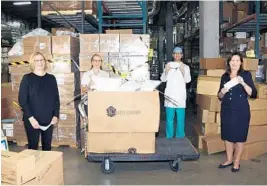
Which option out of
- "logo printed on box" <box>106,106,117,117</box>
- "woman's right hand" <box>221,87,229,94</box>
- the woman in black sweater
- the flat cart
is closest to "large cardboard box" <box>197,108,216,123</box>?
the flat cart

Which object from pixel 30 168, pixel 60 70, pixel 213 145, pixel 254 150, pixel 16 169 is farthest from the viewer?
pixel 60 70

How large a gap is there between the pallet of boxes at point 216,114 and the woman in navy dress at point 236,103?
776 millimetres

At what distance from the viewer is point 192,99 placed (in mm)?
11305

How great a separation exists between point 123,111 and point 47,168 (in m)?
1.46

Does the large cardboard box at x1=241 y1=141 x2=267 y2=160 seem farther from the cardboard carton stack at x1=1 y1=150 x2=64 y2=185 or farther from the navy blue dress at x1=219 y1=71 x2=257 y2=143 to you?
the cardboard carton stack at x1=1 y1=150 x2=64 y2=185

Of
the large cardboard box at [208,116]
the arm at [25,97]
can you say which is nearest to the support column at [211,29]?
the large cardboard box at [208,116]

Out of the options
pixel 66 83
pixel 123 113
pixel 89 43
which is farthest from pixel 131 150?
pixel 89 43

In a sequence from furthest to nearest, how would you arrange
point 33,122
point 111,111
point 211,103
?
point 211,103 → point 111,111 → point 33,122

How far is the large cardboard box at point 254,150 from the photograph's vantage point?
17.2 ft

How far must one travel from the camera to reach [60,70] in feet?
19.9

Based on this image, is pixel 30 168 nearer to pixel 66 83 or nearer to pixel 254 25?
pixel 66 83

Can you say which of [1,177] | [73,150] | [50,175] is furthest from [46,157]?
[73,150]

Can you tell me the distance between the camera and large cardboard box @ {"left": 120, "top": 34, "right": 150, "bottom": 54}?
5.99m

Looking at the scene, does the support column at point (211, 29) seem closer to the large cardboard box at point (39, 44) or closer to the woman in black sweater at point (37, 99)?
the large cardboard box at point (39, 44)
